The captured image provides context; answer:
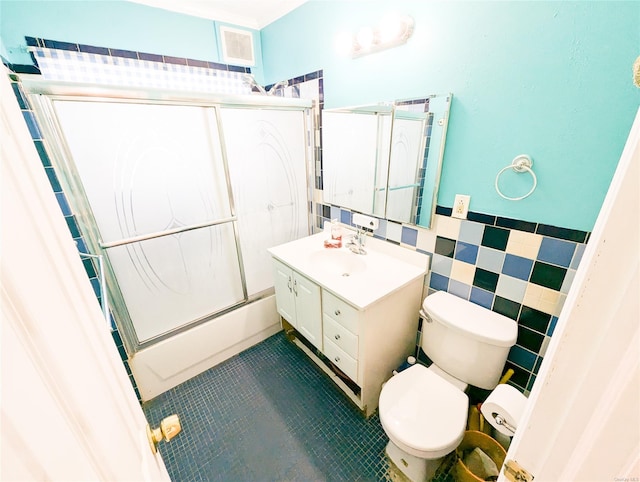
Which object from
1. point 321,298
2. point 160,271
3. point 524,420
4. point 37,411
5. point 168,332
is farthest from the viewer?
point 168,332

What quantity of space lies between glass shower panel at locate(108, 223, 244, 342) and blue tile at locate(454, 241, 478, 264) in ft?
4.69

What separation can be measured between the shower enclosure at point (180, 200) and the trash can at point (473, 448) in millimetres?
1471

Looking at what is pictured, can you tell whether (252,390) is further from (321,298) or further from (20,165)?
(20,165)

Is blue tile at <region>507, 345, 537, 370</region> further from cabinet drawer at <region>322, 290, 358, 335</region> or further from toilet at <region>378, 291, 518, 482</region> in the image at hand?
cabinet drawer at <region>322, 290, 358, 335</region>

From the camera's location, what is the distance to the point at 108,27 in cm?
155

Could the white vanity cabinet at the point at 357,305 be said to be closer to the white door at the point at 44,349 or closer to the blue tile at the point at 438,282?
the blue tile at the point at 438,282

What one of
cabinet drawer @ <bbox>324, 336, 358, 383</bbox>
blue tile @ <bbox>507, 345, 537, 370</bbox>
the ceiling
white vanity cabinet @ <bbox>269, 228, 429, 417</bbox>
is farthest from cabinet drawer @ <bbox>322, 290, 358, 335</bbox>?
the ceiling

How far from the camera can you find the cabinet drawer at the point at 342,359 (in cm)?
142

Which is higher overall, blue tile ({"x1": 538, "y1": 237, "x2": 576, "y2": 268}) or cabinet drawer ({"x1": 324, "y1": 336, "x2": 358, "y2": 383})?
blue tile ({"x1": 538, "y1": 237, "x2": 576, "y2": 268})

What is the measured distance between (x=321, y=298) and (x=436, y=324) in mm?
621

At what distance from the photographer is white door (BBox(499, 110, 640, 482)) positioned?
12.7 inches

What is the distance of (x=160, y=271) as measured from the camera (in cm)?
163

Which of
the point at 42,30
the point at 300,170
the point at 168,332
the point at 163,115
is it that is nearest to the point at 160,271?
the point at 168,332

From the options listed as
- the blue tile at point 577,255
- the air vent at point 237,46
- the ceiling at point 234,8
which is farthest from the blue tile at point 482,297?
the air vent at point 237,46
